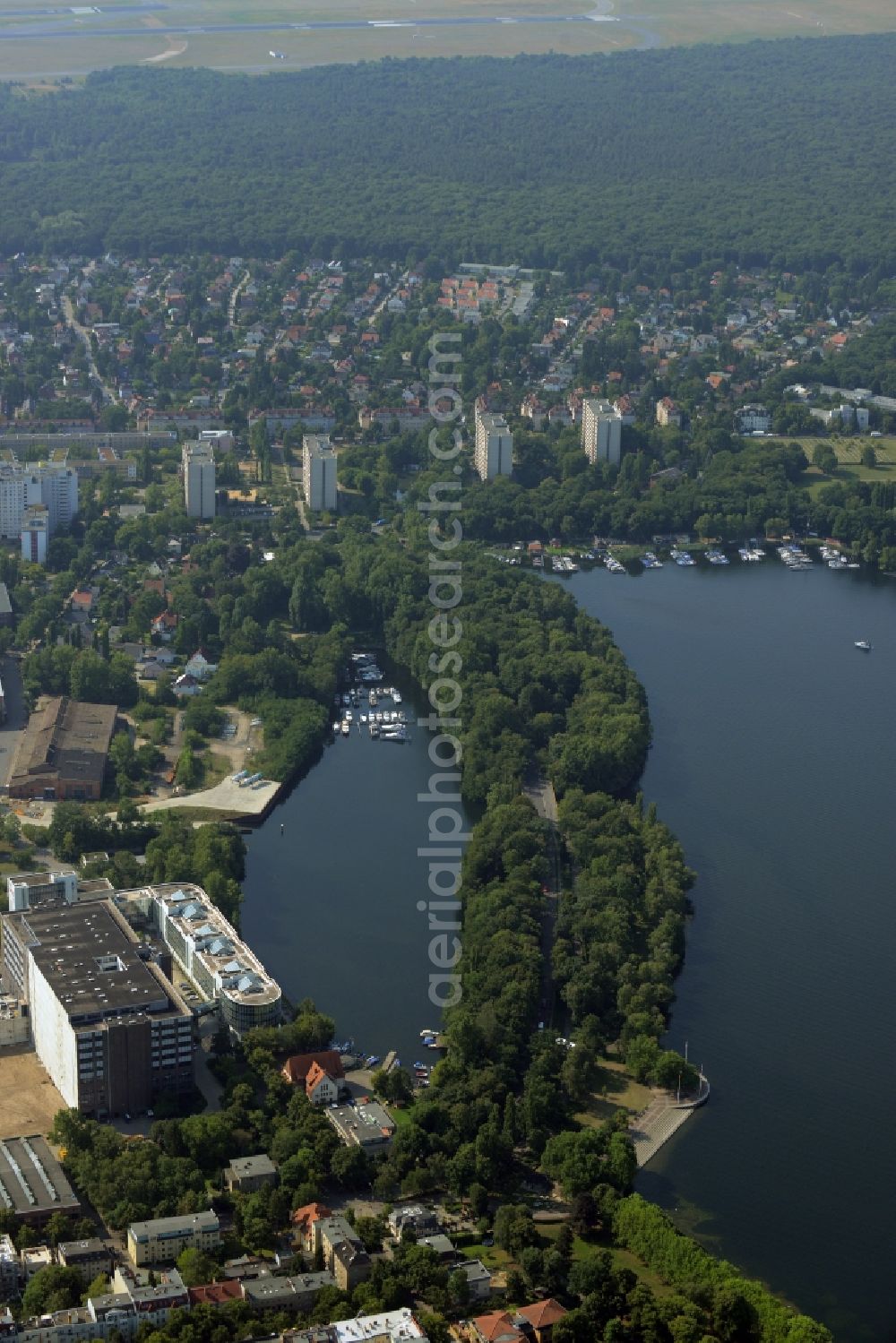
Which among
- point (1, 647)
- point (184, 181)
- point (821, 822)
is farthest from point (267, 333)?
point (821, 822)

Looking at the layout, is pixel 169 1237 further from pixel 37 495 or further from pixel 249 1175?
pixel 37 495

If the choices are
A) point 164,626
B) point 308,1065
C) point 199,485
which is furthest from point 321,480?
point 308,1065

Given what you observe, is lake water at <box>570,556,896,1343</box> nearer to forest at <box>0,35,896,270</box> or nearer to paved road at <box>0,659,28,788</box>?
paved road at <box>0,659,28,788</box>

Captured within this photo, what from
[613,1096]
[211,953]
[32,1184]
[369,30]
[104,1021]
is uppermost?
[369,30]

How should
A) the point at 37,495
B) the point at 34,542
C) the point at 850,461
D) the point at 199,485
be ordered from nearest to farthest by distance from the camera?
1. the point at 34,542
2. the point at 37,495
3. the point at 199,485
4. the point at 850,461

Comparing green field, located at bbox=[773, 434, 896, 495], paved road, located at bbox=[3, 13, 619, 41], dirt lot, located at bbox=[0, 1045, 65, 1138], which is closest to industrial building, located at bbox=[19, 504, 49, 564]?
green field, located at bbox=[773, 434, 896, 495]

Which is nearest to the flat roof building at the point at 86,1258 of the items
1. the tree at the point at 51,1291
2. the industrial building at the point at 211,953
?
the tree at the point at 51,1291
